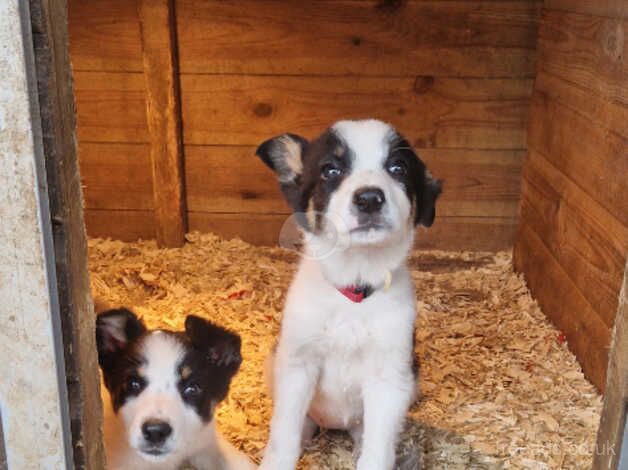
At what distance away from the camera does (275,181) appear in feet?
15.0

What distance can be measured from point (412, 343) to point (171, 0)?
→ 2634 millimetres

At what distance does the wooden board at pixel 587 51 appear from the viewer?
10.0ft

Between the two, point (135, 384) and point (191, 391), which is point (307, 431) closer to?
point (191, 391)

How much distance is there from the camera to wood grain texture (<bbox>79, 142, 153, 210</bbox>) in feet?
15.0

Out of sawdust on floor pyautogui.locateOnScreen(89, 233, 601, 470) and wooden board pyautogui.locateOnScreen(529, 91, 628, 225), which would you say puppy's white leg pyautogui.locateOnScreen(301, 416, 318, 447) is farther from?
Answer: wooden board pyautogui.locateOnScreen(529, 91, 628, 225)

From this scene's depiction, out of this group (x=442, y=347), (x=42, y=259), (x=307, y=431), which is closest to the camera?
(x=42, y=259)

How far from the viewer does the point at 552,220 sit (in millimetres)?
3910

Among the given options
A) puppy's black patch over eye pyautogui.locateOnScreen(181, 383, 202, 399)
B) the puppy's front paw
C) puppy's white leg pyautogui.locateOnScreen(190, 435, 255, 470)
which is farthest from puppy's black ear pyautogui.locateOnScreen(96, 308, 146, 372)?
the puppy's front paw

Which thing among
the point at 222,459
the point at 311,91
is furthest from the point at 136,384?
the point at 311,91

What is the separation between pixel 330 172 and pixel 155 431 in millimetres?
1010

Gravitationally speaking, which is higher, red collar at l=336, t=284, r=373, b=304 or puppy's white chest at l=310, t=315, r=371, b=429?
red collar at l=336, t=284, r=373, b=304

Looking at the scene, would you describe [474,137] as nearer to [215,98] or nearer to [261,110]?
[261,110]

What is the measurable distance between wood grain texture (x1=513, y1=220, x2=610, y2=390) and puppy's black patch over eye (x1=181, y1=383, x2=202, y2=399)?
1769 mm

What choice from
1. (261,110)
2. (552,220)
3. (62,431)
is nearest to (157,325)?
(261,110)
